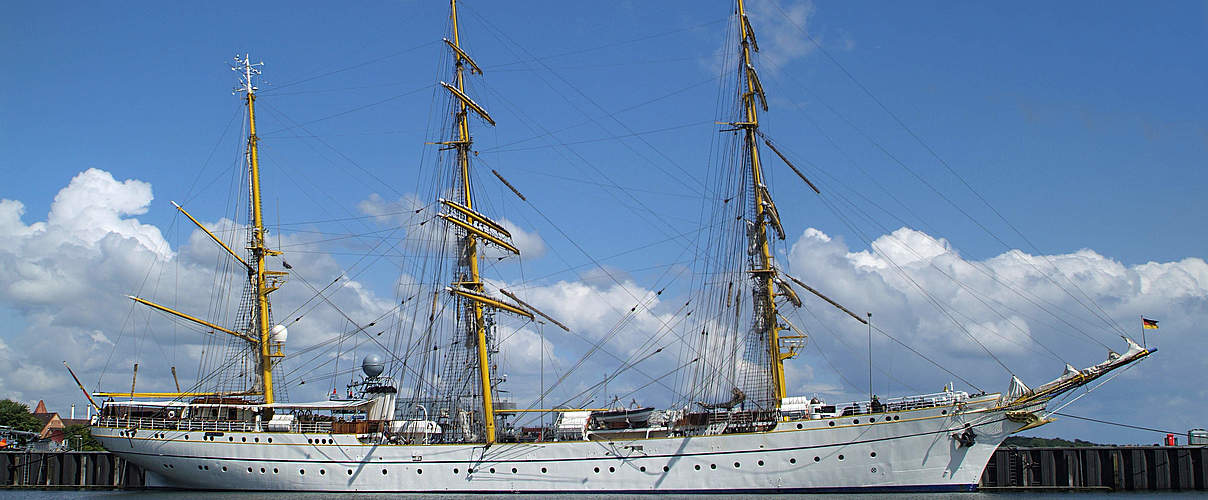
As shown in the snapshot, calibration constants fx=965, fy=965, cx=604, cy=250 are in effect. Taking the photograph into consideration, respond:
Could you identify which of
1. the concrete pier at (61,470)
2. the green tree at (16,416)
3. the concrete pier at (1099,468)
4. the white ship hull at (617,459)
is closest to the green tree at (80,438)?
the green tree at (16,416)

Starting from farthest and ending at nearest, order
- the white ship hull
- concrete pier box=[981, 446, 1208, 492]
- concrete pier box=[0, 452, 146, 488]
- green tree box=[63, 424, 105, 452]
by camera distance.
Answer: green tree box=[63, 424, 105, 452] → concrete pier box=[0, 452, 146, 488] → concrete pier box=[981, 446, 1208, 492] → the white ship hull

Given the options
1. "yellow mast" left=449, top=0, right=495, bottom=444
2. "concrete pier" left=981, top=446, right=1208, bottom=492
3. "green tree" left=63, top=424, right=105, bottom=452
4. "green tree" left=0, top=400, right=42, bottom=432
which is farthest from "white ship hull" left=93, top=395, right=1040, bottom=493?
"green tree" left=0, top=400, right=42, bottom=432

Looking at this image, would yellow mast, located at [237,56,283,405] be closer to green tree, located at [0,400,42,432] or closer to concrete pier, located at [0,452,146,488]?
concrete pier, located at [0,452,146,488]

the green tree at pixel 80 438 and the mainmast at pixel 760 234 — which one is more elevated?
the mainmast at pixel 760 234

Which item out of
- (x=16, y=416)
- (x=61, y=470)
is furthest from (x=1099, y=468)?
(x=16, y=416)

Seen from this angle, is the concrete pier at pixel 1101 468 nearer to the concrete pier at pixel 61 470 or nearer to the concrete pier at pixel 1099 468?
the concrete pier at pixel 1099 468

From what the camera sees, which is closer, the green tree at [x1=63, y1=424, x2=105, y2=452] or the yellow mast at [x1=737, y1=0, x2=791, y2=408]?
the yellow mast at [x1=737, y1=0, x2=791, y2=408]

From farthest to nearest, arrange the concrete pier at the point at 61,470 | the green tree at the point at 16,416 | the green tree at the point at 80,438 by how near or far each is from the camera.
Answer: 1. the green tree at the point at 16,416
2. the green tree at the point at 80,438
3. the concrete pier at the point at 61,470

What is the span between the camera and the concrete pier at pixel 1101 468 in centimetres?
4978

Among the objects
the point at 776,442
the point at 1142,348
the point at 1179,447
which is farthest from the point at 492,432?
the point at 1179,447

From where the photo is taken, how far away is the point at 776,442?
42250 millimetres

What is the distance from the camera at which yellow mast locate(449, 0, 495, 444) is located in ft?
168

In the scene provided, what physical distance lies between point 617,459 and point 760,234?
44.4 feet

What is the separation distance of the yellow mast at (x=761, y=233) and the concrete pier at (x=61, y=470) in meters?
43.5
